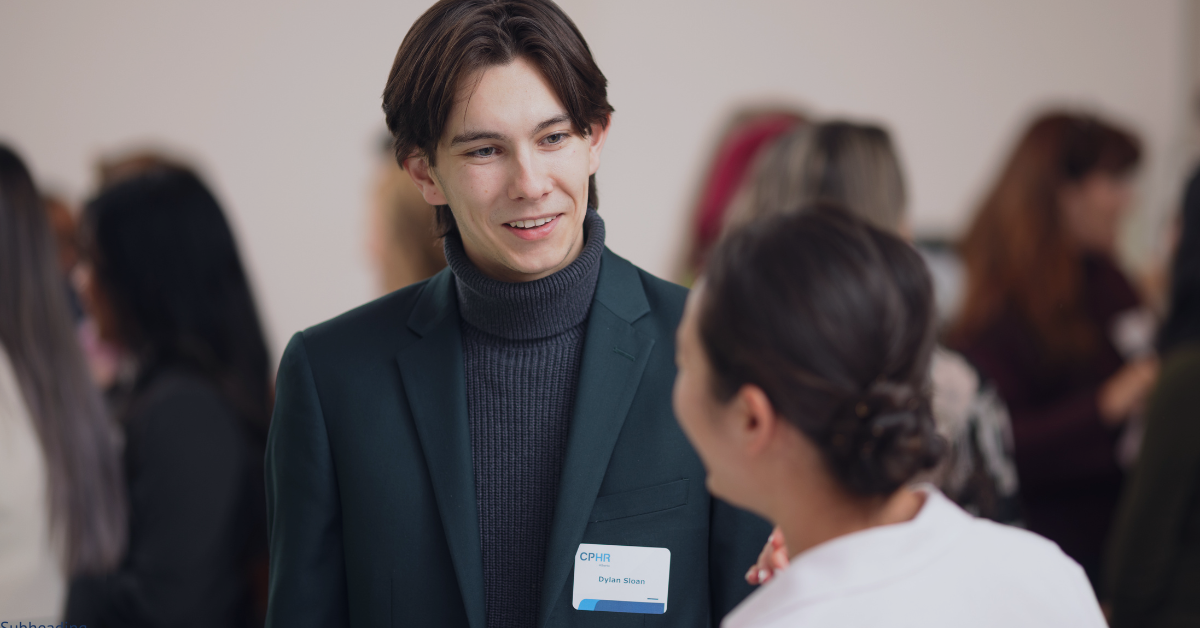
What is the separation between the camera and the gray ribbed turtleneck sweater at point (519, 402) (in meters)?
1.22

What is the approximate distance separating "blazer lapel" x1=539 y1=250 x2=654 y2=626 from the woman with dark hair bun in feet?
0.72

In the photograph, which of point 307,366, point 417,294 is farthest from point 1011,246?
point 307,366

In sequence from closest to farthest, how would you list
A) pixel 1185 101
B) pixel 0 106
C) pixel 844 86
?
pixel 0 106
pixel 844 86
pixel 1185 101

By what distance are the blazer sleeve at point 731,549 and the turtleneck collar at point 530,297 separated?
0.34 m

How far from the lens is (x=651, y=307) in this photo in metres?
1.31

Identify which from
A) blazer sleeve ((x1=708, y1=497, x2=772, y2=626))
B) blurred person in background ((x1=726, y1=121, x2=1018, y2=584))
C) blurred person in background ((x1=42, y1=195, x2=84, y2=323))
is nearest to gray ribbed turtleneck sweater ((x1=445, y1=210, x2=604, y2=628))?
blazer sleeve ((x1=708, y1=497, x2=772, y2=626))

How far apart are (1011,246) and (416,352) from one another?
7.46 feet

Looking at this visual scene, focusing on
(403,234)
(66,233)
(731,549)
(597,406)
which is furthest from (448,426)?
(66,233)

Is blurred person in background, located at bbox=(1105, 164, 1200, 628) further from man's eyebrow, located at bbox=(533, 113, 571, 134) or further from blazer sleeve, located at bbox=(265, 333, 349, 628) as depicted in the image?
blazer sleeve, located at bbox=(265, 333, 349, 628)

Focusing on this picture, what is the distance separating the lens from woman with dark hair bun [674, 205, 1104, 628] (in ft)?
2.93

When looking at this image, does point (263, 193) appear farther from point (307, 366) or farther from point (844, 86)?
point (307, 366)

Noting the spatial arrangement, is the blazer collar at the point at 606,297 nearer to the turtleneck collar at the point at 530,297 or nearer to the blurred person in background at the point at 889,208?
the turtleneck collar at the point at 530,297

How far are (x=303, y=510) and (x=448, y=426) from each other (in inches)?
9.4

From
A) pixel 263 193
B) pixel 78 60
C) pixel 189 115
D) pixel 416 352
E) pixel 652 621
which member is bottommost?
pixel 652 621
